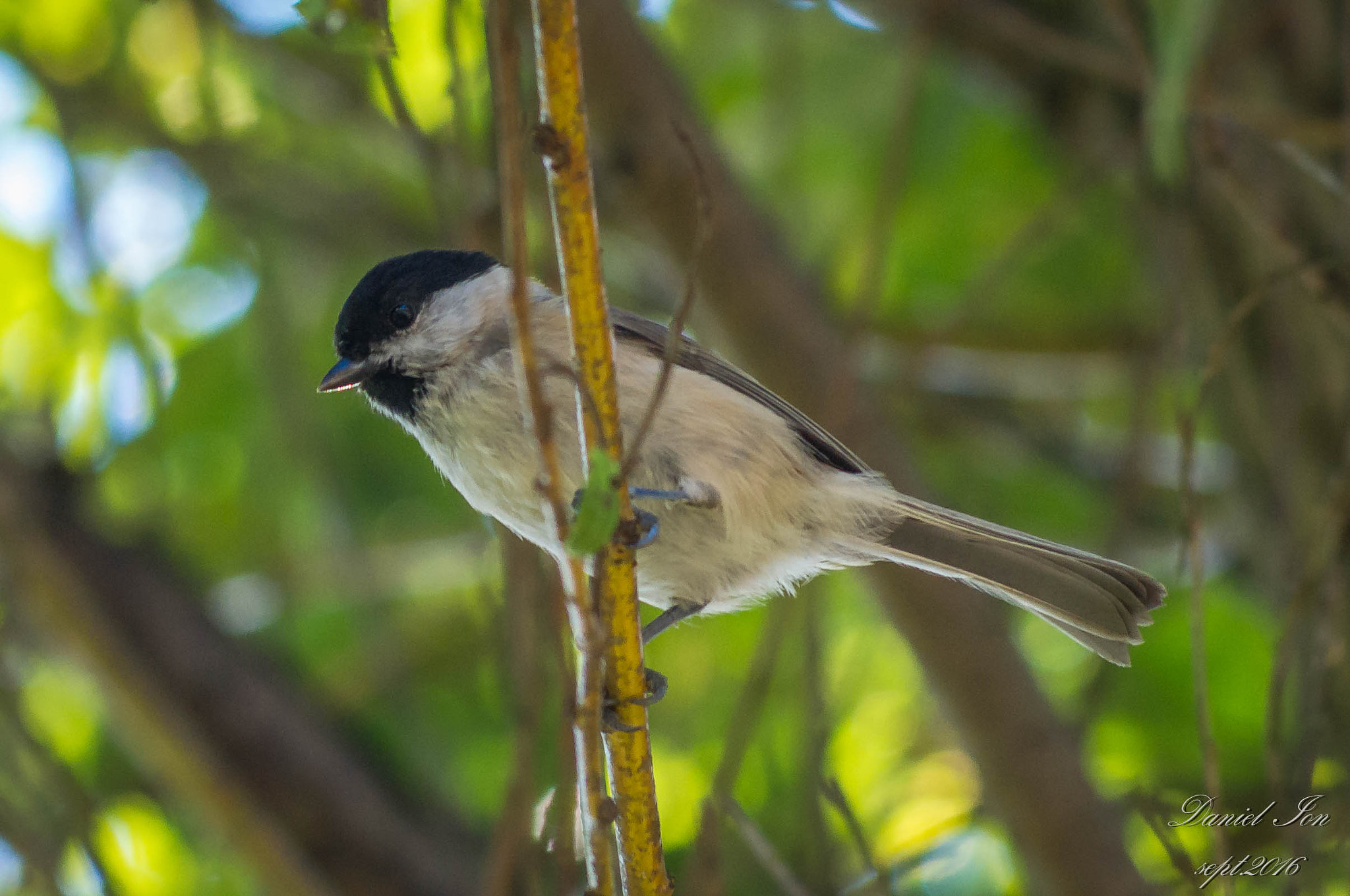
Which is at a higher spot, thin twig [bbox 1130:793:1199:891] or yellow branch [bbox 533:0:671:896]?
yellow branch [bbox 533:0:671:896]

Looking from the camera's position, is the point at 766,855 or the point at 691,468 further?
the point at 691,468

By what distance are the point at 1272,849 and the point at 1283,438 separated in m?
0.81

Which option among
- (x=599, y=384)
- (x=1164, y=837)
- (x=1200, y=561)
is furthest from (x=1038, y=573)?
(x=599, y=384)

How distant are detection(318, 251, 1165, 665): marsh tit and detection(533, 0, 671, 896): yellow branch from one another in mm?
465

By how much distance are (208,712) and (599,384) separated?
1.46 m

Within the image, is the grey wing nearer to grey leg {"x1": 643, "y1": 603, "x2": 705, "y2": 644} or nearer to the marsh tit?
the marsh tit

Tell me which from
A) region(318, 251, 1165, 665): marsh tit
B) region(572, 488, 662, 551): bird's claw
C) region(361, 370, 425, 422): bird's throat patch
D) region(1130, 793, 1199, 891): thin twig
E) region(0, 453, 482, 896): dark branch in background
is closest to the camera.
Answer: region(572, 488, 662, 551): bird's claw

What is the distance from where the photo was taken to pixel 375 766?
2.44 m

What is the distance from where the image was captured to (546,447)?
100 centimetres

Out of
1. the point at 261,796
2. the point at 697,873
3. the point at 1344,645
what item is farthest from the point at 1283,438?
the point at 261,796

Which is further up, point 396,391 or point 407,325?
point 407,325

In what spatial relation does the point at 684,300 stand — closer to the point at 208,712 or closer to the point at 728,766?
the point at 728,766

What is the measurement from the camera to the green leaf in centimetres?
98

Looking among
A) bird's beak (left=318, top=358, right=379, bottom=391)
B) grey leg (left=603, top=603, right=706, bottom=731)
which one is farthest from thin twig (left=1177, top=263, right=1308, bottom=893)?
bird's beak (left=318, top=358, right=379, bottom=391)
